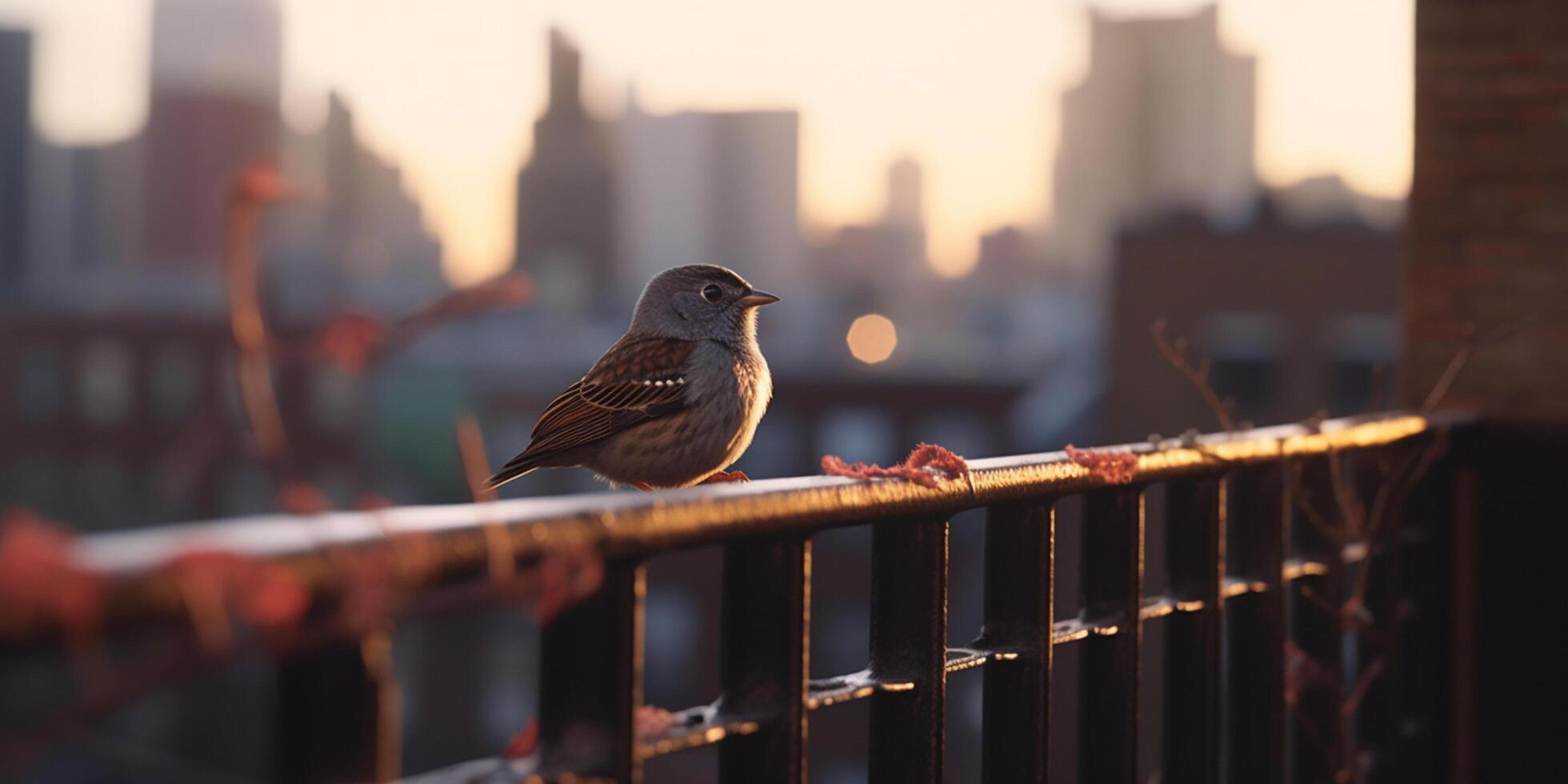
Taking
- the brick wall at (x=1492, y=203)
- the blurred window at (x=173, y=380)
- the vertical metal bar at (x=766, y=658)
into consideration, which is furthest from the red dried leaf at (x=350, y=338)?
the blurred window at (x=173, y=380)

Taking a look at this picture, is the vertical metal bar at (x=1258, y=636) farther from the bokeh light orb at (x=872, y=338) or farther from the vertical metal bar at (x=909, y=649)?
the bokeh light orb at (x=872, y=338)

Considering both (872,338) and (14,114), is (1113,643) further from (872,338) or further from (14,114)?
(14,114)

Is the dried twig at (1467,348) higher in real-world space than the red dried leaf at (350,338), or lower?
lower

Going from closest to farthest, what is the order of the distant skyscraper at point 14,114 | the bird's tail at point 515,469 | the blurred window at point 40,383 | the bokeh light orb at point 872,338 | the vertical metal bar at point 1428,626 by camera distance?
1. the bird's tail at point 515,469
2. the vertical metal bar at point 1428,626
3. the blurred window at point 40,383
4. the bokeh light orb at point 872,338
5. the distant skyscraper at point 14,114

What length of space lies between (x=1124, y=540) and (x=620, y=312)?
8327cm

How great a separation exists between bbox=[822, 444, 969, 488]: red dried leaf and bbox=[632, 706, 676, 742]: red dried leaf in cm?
51

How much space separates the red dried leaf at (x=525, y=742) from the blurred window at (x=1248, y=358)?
4472 centimetres

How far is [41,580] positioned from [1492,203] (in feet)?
16.2

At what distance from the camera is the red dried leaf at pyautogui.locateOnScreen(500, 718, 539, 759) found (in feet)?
6.09

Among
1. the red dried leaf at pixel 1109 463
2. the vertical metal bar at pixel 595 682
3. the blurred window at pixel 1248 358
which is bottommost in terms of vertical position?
the blurred window at pixel 1248 358

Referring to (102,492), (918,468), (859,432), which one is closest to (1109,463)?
(918,468)

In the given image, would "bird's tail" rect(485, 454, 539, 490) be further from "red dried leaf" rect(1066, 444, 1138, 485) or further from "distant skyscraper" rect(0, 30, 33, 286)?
"distant skyscraper" rect(0, 30, 33, 286)

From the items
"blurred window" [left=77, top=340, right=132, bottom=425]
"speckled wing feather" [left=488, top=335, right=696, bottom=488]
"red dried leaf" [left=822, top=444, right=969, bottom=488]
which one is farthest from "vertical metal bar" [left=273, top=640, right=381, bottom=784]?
"blurred window" [left=77, top=340, right=132, bottom=425]

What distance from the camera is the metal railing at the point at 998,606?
1568mm
